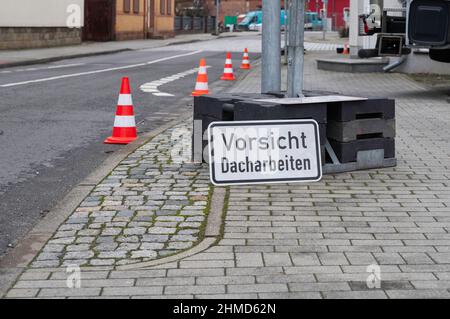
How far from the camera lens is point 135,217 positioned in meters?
6.67

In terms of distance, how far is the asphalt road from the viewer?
25.1 feet

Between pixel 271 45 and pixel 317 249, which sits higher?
pixel 271 45

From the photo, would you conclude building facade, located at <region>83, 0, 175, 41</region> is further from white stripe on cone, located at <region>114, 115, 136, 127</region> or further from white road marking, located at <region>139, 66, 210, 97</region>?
white stripe on cone, located at <region>114, 115, 136, 127</region>

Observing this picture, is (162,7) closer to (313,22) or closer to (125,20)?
(125,20)

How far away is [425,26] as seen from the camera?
10102mm

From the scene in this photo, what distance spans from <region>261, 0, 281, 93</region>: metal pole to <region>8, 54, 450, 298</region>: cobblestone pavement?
1771 mm

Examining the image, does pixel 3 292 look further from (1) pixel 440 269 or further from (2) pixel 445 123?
(2) pixel 445 123

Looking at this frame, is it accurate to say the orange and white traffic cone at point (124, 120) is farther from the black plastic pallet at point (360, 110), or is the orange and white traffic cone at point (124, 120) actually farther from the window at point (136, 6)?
the window at point (136, 6)

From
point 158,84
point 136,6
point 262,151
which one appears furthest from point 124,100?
point 136,6

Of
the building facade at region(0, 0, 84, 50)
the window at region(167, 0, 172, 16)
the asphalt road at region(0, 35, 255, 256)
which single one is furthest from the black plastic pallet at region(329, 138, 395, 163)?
the window at region(167, 0, 172, 16)

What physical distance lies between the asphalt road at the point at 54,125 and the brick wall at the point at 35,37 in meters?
9.87

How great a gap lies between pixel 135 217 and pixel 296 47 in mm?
2877

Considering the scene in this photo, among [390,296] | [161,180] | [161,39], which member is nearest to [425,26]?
[161,180]

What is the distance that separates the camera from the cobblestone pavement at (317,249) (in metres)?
4.89
